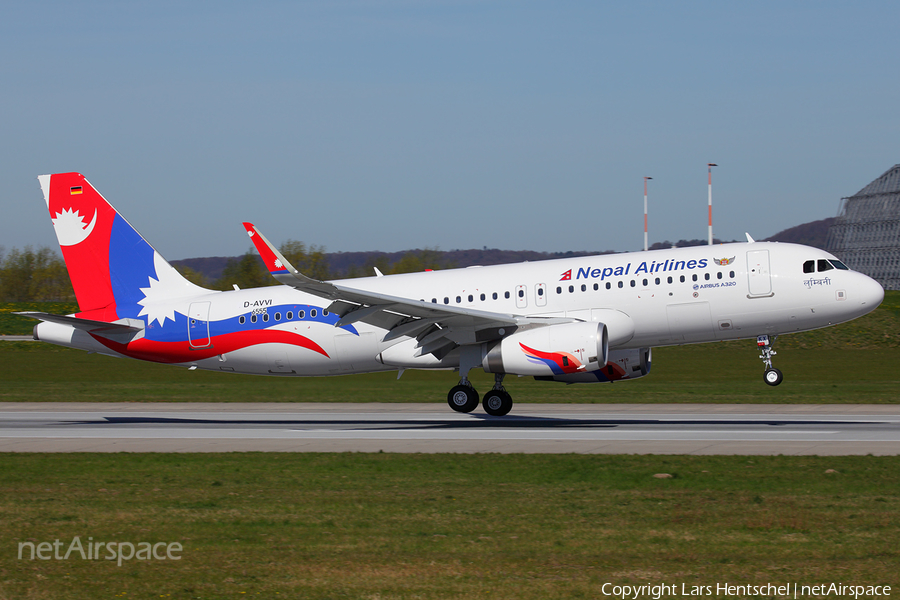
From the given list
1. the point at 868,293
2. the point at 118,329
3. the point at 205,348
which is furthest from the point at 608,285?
the point at 118,329

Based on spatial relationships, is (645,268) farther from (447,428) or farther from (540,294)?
(447,428)

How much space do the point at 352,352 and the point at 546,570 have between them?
18.5m

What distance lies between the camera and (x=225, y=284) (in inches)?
2886

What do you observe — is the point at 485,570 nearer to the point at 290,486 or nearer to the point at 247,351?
the point at 290,486

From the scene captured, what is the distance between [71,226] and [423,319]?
12.8m

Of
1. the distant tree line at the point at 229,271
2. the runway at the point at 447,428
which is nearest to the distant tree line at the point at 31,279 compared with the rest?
the distant tree line at the point at 229,271

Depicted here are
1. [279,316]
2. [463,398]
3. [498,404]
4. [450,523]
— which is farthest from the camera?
[279,316]

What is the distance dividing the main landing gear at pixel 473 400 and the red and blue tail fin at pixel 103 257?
9596mm

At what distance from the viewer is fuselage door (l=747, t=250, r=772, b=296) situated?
25.5 meters

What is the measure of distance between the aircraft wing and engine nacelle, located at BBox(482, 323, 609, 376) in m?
0.61

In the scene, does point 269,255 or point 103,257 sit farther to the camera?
point 103,257

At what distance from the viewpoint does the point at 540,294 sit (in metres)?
27.2

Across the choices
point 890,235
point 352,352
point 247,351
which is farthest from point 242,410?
point 890,235

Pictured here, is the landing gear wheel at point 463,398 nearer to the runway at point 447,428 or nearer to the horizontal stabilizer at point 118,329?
the runway at point 447,428
